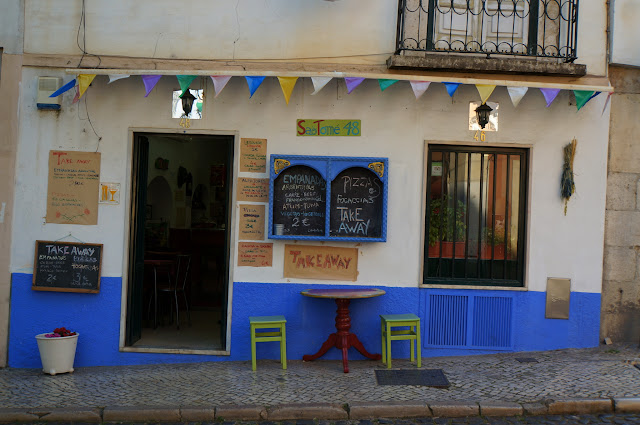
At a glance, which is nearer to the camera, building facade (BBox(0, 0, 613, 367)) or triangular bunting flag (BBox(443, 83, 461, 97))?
triangular bunting flag (BBox(443, 83, 461, 97))

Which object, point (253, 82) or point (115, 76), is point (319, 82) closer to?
point (253, 82)

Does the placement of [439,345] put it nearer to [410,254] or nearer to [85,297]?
[410,254]

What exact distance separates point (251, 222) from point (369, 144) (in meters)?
1.75

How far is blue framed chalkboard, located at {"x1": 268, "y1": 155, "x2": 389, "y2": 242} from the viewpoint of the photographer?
25.1 ft

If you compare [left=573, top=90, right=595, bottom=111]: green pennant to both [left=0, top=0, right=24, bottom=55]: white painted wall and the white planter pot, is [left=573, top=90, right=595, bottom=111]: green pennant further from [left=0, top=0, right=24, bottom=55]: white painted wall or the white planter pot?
[left=0, top=0, right=24, bottom=55]: white painted wall

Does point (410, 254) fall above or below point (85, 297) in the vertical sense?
above

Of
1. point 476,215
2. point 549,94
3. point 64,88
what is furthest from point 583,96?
point 64,88

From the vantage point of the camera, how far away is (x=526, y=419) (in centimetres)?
584

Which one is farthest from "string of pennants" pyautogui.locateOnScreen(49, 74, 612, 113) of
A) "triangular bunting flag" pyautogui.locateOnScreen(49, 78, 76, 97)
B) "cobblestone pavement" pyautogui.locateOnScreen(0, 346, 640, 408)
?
"cobblestone pavement" pyautogui.locateOnScreen(0, 346, 640, 408)

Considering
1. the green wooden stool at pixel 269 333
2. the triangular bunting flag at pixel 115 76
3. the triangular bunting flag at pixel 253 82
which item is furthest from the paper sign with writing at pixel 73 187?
the green wooden stool at pixel 269 333

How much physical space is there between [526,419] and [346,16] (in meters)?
5.07

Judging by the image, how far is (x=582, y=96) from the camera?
7492 mm

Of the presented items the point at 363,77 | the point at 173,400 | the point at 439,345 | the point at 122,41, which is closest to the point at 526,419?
the point at 439,345

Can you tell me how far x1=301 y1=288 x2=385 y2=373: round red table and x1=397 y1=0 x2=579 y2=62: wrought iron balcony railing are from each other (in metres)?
3.11
